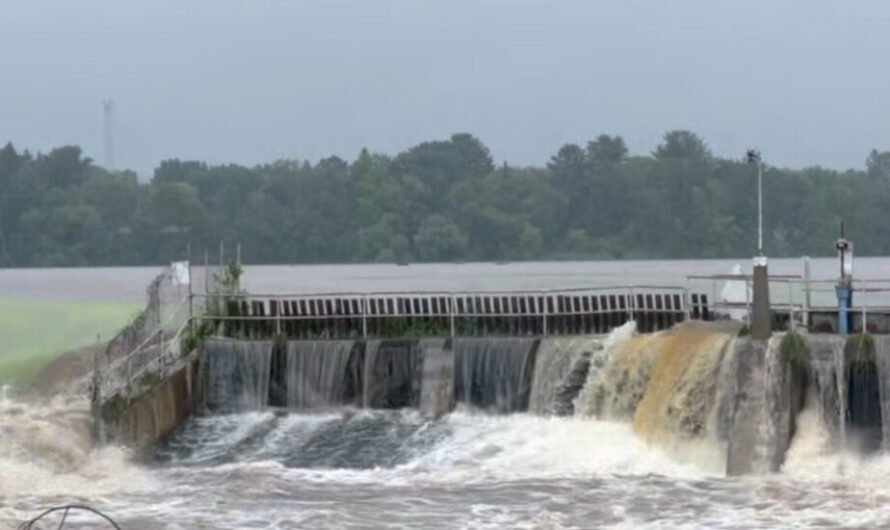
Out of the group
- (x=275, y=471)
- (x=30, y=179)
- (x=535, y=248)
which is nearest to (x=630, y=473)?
(x=275, y=471)

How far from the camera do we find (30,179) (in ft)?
367

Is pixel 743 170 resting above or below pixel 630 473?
above

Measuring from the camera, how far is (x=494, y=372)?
29453 millimetres

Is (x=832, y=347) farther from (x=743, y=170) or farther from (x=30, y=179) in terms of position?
(x=30, y=179)

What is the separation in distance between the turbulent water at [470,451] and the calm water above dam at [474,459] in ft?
0.13

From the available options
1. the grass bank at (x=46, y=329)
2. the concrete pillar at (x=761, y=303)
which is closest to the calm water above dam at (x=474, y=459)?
the concrete pillar at (x=761, y=303)

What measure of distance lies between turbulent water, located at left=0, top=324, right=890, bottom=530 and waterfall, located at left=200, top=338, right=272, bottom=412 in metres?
0.03

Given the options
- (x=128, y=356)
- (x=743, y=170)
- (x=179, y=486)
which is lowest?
(x=179, y=486)

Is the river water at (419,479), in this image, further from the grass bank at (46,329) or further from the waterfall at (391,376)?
the grass bank at (46,329)

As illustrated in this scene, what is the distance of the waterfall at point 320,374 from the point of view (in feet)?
99.5

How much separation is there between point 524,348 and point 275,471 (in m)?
5.53

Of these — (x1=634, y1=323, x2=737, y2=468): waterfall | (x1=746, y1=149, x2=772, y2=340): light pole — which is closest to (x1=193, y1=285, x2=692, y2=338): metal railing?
(x1=634, y1=323, x2=737, y2=468): waterfall

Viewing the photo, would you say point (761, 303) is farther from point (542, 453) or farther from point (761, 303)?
point (542, 453)

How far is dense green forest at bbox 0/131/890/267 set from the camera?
316ft
